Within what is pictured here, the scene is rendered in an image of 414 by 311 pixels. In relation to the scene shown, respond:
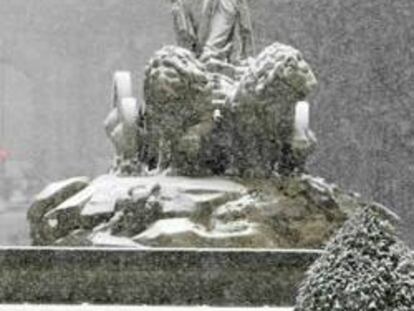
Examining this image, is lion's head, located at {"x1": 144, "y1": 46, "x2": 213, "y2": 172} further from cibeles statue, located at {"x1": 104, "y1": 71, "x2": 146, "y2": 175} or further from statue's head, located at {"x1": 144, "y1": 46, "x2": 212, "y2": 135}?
cibeles statue, located at {"x1": 104, "y1": 71, "x2": 146, "y2": 175}

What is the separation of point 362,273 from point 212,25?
7.77m

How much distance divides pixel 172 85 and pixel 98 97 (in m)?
21.1

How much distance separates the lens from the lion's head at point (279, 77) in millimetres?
11164

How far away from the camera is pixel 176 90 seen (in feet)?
36.2

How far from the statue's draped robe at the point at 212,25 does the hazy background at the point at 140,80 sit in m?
6.27

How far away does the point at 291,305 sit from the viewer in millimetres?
8570

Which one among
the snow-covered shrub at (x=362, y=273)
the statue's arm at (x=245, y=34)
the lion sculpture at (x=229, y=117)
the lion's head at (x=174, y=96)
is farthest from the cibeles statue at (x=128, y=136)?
the snow-covered shrub at (x=362, y=273)

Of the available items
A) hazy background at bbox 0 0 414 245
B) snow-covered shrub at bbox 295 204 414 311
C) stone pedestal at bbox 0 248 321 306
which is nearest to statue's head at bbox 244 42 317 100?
stone pedestal at bbox 0 248 321 306

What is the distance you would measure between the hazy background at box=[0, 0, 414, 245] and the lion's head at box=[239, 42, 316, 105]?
7678 millimetres

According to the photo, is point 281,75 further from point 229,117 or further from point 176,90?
point 176,90

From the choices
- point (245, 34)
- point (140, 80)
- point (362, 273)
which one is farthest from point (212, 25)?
point (140, 80)

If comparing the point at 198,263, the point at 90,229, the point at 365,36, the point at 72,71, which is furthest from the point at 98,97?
the point at 198,263

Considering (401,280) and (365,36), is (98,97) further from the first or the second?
(401,280)

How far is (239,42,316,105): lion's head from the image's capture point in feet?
36.6
